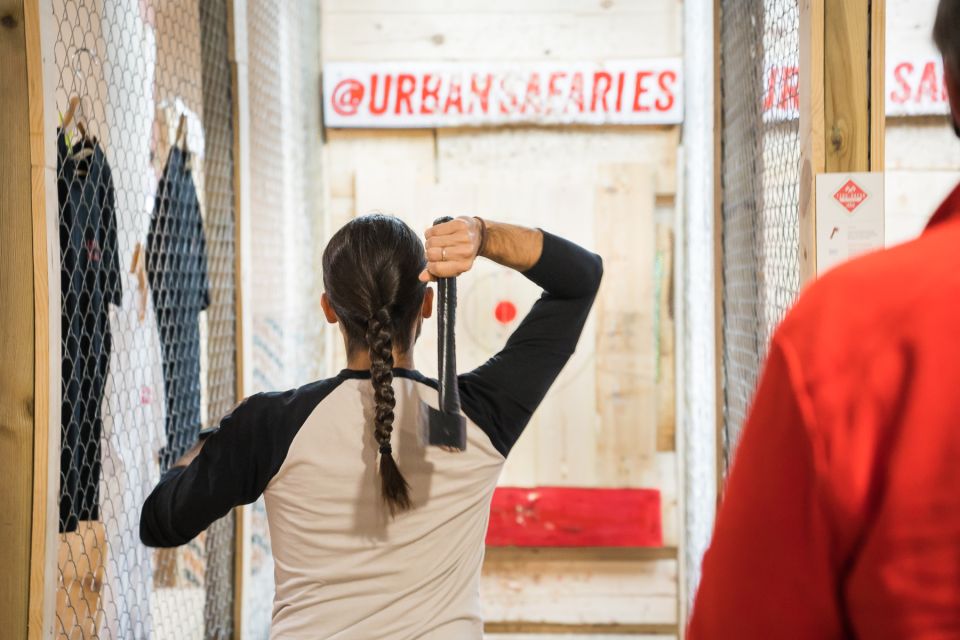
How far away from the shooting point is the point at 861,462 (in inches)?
18.4

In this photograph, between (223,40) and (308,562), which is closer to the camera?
(308,562)

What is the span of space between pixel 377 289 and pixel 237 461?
10.8 inches

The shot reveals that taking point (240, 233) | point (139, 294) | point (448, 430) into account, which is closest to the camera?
point (448, 430)

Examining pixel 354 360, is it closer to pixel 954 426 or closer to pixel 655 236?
pixel 954 426

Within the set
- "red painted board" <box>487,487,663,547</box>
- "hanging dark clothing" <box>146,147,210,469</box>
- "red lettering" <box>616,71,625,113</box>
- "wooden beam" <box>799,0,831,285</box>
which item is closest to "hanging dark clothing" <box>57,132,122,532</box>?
"hanging dark clothing" <box>146,147,210,469</box>

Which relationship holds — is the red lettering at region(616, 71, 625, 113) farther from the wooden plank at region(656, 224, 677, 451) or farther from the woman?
the woman

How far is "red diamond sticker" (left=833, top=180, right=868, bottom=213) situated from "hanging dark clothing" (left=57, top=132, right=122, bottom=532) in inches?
53.4

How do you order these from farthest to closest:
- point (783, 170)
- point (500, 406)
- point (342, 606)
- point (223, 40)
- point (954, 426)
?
point (223, 40)
point (783, 170)
point (500, 406)
point (342, 606)
point (954, 426)

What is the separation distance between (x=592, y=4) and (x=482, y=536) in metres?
2.46

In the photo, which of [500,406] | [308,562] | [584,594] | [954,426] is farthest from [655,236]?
[954,426]

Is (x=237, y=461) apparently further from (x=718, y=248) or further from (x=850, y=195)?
(x=718, y=248)

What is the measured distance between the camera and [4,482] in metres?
1.24

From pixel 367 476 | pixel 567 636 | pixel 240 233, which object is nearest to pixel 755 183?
pixel 367 476

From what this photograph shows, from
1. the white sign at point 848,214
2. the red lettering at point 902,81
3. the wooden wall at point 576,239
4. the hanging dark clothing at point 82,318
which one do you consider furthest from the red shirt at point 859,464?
the red lettering at point 902,81
